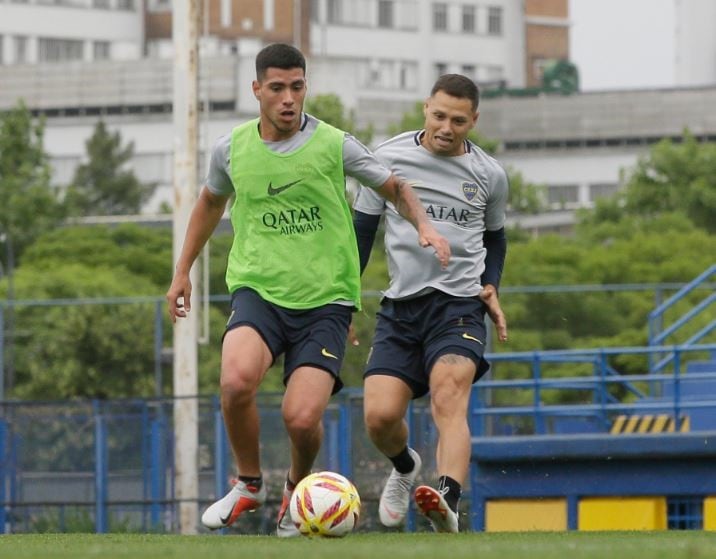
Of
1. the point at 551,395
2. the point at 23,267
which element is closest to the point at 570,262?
the point at 551,395

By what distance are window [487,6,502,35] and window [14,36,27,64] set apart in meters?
24.3

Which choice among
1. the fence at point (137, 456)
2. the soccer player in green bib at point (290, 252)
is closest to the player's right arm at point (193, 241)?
the soccer player in green bib at point (290, 252)

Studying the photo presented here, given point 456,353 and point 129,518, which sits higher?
point 456,353

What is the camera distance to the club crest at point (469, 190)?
1061 cm

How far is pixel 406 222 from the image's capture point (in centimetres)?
1068

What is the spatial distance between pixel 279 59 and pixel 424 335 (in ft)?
5.26

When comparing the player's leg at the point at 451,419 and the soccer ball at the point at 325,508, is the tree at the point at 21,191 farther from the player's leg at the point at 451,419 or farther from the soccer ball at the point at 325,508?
the soccer ball at the point at 325,508

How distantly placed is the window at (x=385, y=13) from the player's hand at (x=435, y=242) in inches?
3661

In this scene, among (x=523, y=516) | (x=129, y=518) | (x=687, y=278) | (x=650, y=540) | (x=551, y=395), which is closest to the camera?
(x=650, y=540)

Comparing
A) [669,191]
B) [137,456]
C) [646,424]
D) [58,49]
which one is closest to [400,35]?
[58,49]

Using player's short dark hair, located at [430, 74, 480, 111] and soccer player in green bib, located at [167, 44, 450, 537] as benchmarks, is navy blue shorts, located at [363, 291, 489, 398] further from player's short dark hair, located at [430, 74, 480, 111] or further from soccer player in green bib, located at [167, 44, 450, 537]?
player's short dark hair, located at [430, 74, 480, 111]

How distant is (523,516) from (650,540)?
24.5ft

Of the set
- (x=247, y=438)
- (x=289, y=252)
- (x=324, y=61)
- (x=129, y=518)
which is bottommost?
(x=129, y=518)

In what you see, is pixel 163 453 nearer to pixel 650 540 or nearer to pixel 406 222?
pixel 406 222
